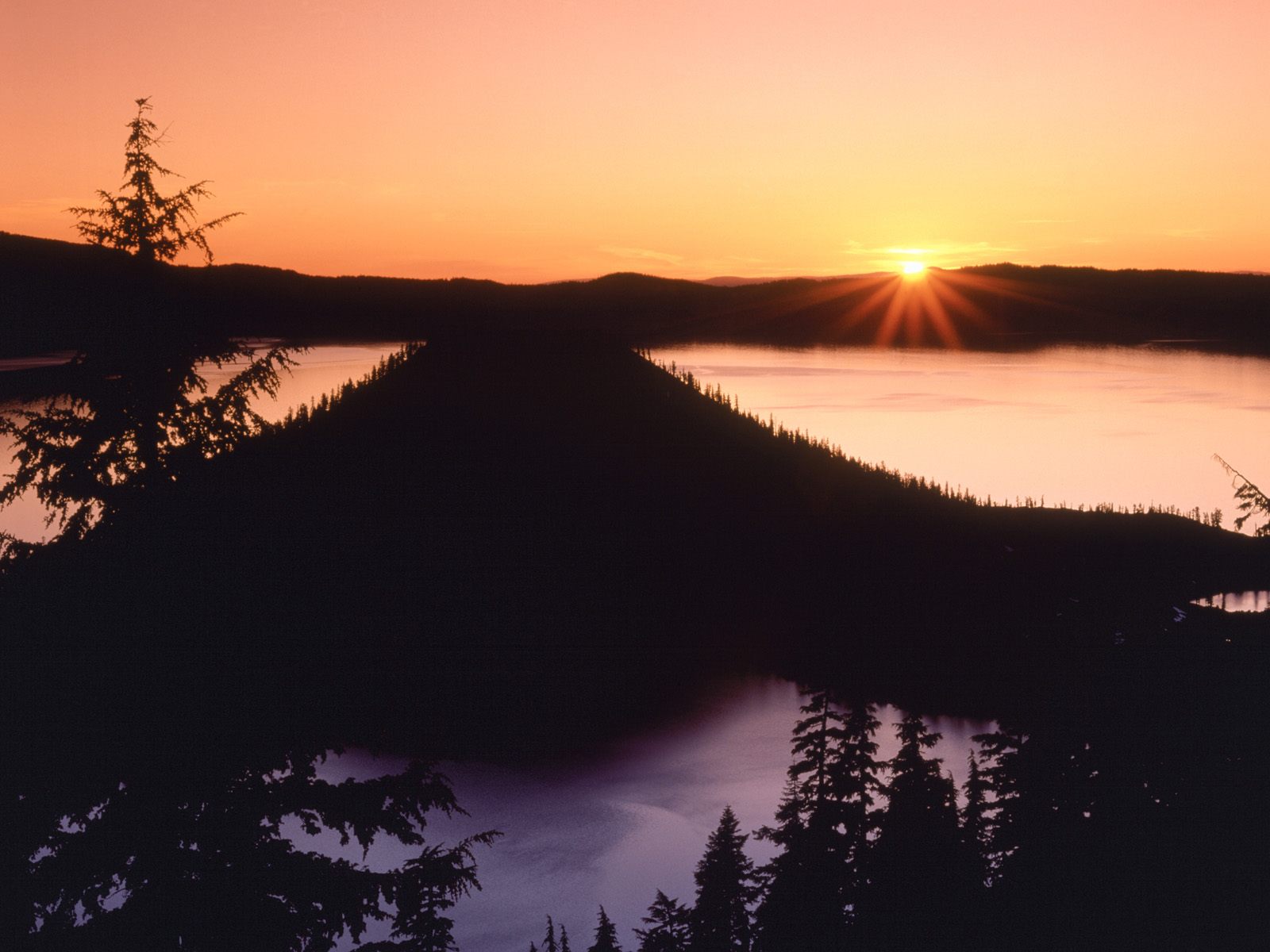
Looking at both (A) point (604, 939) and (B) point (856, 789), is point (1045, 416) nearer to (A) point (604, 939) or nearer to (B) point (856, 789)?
(B) point (856, 789)

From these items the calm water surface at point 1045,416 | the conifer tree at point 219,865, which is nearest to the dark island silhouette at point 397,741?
the conifer tree at point 219,865

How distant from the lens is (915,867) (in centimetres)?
1435

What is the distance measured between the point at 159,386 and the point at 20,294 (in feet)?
405

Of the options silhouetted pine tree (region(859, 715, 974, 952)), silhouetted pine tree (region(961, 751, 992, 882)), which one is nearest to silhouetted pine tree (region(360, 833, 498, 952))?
silhouetted pine tree (region(859, 715, 974, 952))

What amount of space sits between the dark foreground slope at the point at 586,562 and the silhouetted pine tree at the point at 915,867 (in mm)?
2961

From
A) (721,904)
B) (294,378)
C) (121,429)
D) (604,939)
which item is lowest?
(721,904)

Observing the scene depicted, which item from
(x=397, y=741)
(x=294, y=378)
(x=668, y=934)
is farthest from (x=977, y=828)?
(x=294, y=378)

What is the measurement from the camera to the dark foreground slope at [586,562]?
865cm

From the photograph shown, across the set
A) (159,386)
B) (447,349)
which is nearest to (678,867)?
(159,386)

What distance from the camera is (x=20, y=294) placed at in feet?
373

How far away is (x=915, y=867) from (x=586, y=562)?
96.1 feet

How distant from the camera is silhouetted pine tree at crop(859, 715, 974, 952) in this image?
13727 mm

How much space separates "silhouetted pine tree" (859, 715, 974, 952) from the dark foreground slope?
2961 mm

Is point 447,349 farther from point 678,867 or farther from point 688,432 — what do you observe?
point 678,867
